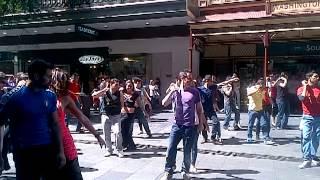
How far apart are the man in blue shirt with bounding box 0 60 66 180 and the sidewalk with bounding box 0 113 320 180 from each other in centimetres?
327

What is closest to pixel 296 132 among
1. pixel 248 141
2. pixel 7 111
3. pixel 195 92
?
pixel 248 141

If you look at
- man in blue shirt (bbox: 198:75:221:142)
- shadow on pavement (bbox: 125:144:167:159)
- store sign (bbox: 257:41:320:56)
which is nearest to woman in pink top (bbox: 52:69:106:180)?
shadow on pavement (bbox: 125:144:167:159)

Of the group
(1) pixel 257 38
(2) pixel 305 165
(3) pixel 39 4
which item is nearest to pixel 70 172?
(2) pixel 305 165

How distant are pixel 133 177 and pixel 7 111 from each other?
144 inches

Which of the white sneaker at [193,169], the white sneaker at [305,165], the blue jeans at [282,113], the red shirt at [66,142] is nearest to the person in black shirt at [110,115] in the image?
the white sneaker at [193,169]

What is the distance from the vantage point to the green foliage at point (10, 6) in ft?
53.8

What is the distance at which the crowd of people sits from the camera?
3736 mm

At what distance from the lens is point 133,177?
6992 millimetres

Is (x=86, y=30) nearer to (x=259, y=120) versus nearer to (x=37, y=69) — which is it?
(x=259, y=120)

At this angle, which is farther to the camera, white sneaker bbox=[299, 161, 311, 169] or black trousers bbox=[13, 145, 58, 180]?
white sneaker bbox=[299, 161, 311, 169]

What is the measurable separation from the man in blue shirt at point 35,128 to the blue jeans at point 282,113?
30.9 feet

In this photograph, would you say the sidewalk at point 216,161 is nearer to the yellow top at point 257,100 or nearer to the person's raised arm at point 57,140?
the yellow top at point 257,100

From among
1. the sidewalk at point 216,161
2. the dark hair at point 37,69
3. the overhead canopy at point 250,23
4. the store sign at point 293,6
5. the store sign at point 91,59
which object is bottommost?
the sidewalk at point 216,161

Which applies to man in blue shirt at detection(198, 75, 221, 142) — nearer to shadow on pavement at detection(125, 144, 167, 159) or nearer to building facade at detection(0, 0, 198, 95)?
shadow on pavement at detection(125, 144, 167, 159)
